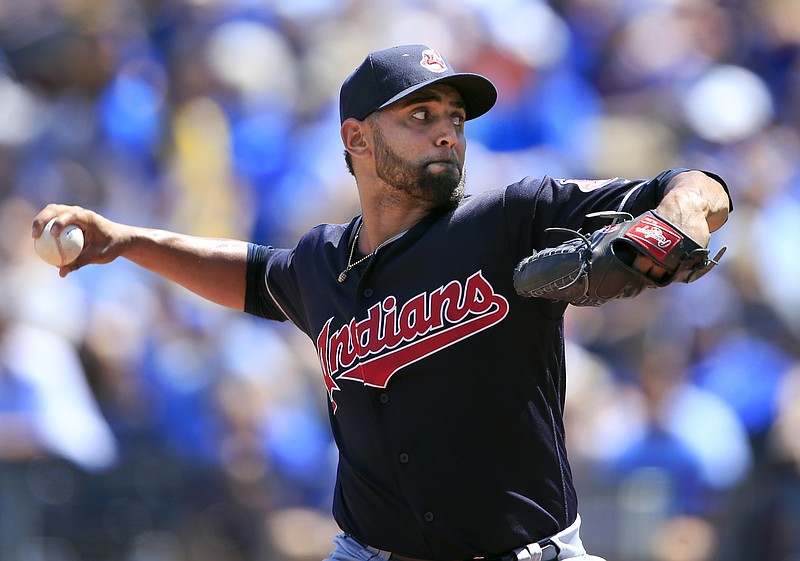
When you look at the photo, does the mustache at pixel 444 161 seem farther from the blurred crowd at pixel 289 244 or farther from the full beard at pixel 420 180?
the blurred crowd at pixel 289 244

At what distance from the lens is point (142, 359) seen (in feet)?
21.7

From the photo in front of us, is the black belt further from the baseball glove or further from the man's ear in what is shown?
the man's ear

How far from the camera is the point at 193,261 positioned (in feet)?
12.8

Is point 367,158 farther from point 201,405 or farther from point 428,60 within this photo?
point 201,405

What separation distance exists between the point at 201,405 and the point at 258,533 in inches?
33.9

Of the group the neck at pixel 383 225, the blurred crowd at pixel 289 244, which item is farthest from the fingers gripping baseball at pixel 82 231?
the blurred crowd at pixel 289 244

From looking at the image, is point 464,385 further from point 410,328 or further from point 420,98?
point 420,98

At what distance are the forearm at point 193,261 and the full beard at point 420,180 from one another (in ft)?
2.35

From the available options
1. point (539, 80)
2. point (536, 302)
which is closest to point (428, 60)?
point (536, 302)

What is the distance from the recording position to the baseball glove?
8.10 feet

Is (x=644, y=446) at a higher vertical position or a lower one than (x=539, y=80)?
lower

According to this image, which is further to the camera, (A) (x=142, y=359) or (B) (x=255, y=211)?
(B) (x=255, y=211)

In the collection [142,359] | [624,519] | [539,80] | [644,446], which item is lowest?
[624,519]

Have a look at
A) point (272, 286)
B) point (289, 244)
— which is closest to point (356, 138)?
point (272, 286)
